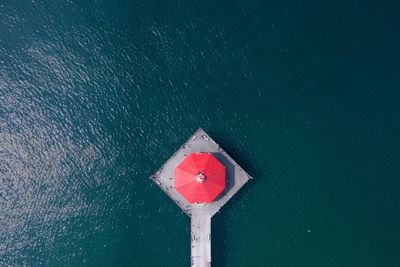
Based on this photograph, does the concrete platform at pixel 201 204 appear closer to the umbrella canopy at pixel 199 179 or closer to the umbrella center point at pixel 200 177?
the umbrella canopy at pixel 199 179

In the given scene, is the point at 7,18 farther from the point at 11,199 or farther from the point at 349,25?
the point at 349,25

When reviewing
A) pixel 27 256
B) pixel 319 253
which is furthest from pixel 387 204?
pixel 27 256

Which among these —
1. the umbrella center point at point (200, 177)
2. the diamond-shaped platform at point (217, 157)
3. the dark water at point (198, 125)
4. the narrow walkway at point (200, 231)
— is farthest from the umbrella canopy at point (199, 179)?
the dark water at point (198, 125)

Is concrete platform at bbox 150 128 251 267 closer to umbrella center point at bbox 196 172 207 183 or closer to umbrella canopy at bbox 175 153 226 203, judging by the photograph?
umbrella canopy at bbox 175 153 226 203

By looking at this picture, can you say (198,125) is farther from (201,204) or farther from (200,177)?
(201,204)

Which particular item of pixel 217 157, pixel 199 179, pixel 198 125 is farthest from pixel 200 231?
pixel 198 125

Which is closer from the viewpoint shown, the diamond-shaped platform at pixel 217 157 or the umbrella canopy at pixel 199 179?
the umbrella canopy at pixel 199 179
